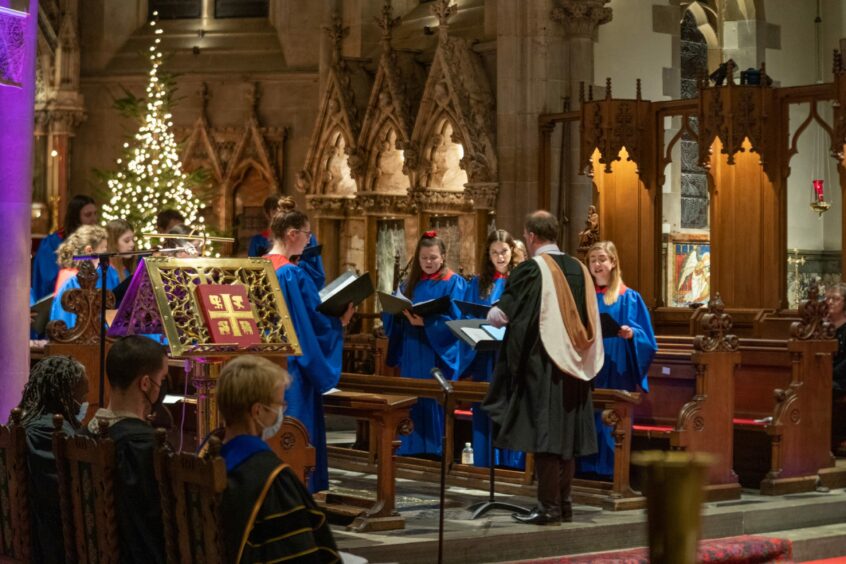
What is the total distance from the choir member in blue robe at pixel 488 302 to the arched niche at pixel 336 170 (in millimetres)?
6128

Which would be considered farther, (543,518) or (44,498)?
(543,518)

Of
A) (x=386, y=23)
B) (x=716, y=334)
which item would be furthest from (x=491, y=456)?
(x=386, y=23)

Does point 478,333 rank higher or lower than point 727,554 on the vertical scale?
higher

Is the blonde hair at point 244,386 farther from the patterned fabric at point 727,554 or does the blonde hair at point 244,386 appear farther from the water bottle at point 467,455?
the water bottle at point 467,455

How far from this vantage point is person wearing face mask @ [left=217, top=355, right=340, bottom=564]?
12.7ft

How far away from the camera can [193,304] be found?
6.36 meters

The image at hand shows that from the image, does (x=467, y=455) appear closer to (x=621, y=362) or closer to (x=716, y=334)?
(x=621, y=362)

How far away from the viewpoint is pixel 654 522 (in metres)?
1.79

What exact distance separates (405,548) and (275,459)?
2853 millimetres

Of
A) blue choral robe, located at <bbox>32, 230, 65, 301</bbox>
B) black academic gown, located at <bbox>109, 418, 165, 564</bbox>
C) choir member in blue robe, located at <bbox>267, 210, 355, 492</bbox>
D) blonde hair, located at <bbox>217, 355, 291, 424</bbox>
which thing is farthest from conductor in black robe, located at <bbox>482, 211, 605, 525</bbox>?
blue choral robe, located at <bbox>32, 230, 65, 301</bbox>

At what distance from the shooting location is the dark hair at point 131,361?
4645mm

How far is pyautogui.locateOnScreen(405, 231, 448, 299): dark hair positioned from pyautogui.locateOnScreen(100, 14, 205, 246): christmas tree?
6006 mm

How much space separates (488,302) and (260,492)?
5.84 metres

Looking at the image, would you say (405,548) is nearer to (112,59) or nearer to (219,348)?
(219,348)
